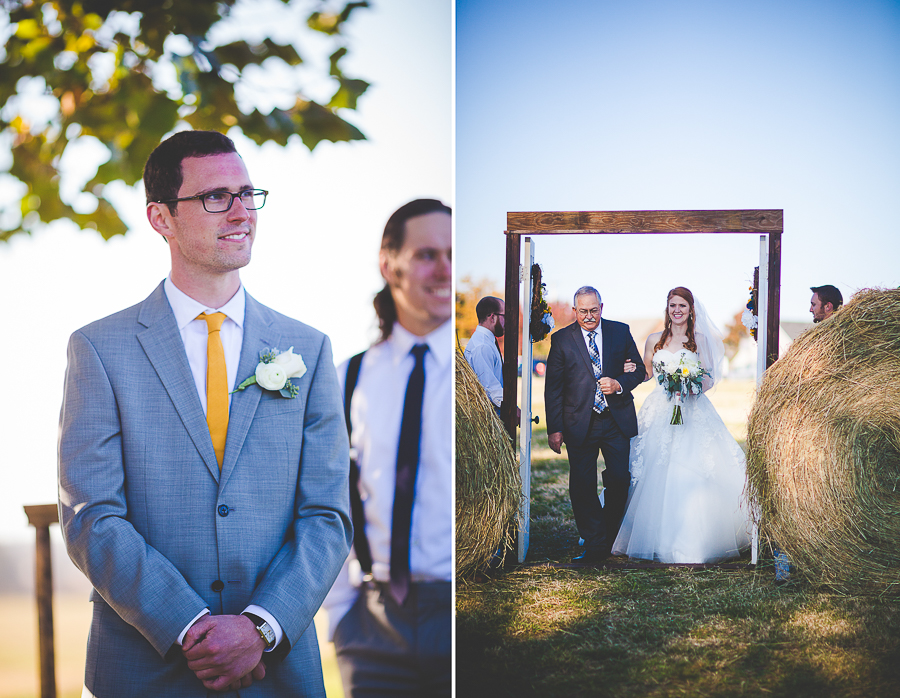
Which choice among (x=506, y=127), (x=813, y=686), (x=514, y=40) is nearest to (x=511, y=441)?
(x=813, y=686)

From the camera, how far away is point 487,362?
5082mm

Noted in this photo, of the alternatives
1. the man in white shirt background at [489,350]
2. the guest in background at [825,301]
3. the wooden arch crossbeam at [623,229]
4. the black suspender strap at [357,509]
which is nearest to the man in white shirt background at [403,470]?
the black suspender strap at [357,509]

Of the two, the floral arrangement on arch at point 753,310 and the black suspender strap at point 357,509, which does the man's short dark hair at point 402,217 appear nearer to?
the black suspender strap at point 357,509

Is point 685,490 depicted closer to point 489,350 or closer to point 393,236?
point 489,350

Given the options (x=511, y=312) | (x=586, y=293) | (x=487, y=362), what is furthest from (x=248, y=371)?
(x=586, y=293)

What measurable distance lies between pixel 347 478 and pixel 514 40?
13.3 ft

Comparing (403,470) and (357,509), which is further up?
(403,470)

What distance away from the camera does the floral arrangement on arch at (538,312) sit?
488 centimetres

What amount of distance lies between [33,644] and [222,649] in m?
0.95

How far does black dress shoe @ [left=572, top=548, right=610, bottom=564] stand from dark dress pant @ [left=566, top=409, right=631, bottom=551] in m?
0.04

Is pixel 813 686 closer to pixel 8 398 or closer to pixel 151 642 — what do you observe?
pixel 151 642

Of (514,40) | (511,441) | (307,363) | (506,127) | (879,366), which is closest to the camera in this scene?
(307,363)

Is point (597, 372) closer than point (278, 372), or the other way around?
point (278, 372)

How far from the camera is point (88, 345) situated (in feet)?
7.93
